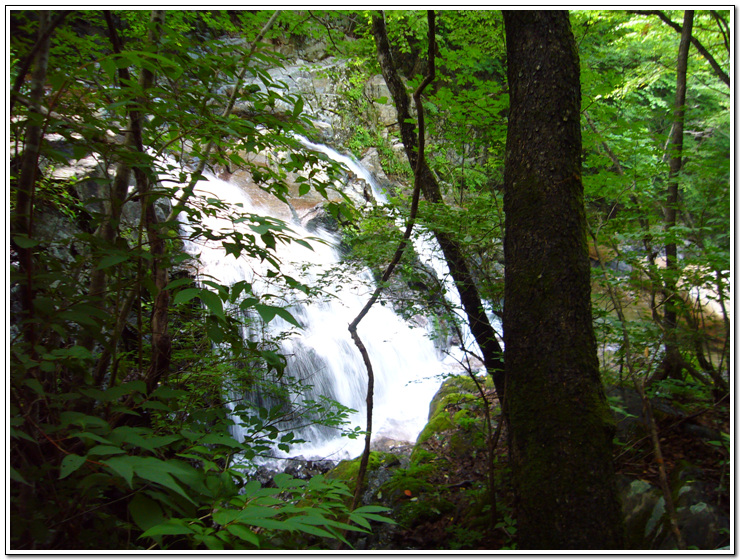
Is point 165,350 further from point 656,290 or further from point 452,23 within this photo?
point 452,23

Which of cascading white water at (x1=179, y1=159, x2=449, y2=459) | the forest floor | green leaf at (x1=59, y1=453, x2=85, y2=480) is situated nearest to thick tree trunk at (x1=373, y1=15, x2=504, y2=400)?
the forest floor

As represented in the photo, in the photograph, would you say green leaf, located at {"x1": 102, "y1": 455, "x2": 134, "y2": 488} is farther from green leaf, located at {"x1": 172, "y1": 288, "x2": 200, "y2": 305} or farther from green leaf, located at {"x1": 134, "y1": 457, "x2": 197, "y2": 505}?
green leaf, located at {"x1": 172, "y1": 288, "x2": 200, "y2": 305}

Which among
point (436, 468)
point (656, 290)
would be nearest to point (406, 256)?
point (656, 290)

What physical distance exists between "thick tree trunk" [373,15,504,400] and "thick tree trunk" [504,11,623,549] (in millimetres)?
1374

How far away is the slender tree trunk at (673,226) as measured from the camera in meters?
2.82

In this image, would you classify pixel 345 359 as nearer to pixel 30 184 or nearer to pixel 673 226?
pixel 673 226

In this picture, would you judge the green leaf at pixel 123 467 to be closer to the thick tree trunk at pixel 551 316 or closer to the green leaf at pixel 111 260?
the green leaf at pixel 111 260

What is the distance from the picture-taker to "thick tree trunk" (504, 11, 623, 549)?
60.9 inches

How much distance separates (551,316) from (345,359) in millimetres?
4364

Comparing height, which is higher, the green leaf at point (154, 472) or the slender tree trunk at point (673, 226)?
the slender tree trunk at point (673, 226)

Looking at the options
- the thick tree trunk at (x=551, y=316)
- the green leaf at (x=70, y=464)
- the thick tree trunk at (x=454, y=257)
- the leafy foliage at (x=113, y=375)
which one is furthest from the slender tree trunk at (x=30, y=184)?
the thick tree trunk at (x=454, y=257)

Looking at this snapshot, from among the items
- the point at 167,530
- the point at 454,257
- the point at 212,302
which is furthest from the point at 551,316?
the point at 454,257

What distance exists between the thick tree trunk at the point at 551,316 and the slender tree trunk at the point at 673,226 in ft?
4.47

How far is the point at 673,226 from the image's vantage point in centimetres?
269
